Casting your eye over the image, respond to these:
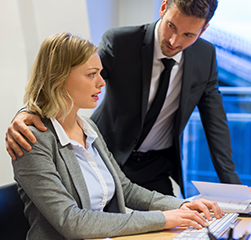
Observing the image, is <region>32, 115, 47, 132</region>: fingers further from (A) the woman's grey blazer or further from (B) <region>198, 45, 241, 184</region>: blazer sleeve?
(B) <region>198, 45, 241, 184</region>: blazer sleeve

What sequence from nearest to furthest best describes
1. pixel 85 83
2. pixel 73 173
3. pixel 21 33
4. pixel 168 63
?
pixel 73 173
pixel 85 83
pixel 168 63
pixel 21 33

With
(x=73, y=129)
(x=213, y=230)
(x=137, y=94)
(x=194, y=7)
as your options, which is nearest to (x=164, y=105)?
(x=137, y=94)

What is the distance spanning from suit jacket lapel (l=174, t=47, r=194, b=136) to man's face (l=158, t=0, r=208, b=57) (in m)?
0.18

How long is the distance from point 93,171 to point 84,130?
207 millimetres

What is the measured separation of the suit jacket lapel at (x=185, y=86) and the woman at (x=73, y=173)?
525mm

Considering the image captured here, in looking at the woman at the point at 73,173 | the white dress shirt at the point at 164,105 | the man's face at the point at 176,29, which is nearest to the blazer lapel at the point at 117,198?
the woman at the point at 73,173

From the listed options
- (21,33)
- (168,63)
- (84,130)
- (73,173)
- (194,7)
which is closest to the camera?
(73,173)

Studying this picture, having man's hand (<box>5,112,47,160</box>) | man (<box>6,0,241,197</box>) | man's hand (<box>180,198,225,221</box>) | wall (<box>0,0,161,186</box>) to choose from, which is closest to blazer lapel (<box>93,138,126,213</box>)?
man's hand (<box>180,198,225,221</box>)

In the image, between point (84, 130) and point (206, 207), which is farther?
point (84, 130)

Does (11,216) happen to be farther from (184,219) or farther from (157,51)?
(157,51)

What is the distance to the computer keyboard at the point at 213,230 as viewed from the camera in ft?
3.36

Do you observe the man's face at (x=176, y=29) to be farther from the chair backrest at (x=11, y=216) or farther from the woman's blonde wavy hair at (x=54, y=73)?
the chair backrest at (x=11, y=216)

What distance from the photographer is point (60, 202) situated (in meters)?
1.06

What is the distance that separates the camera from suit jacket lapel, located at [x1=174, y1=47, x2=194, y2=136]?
5.96ft
